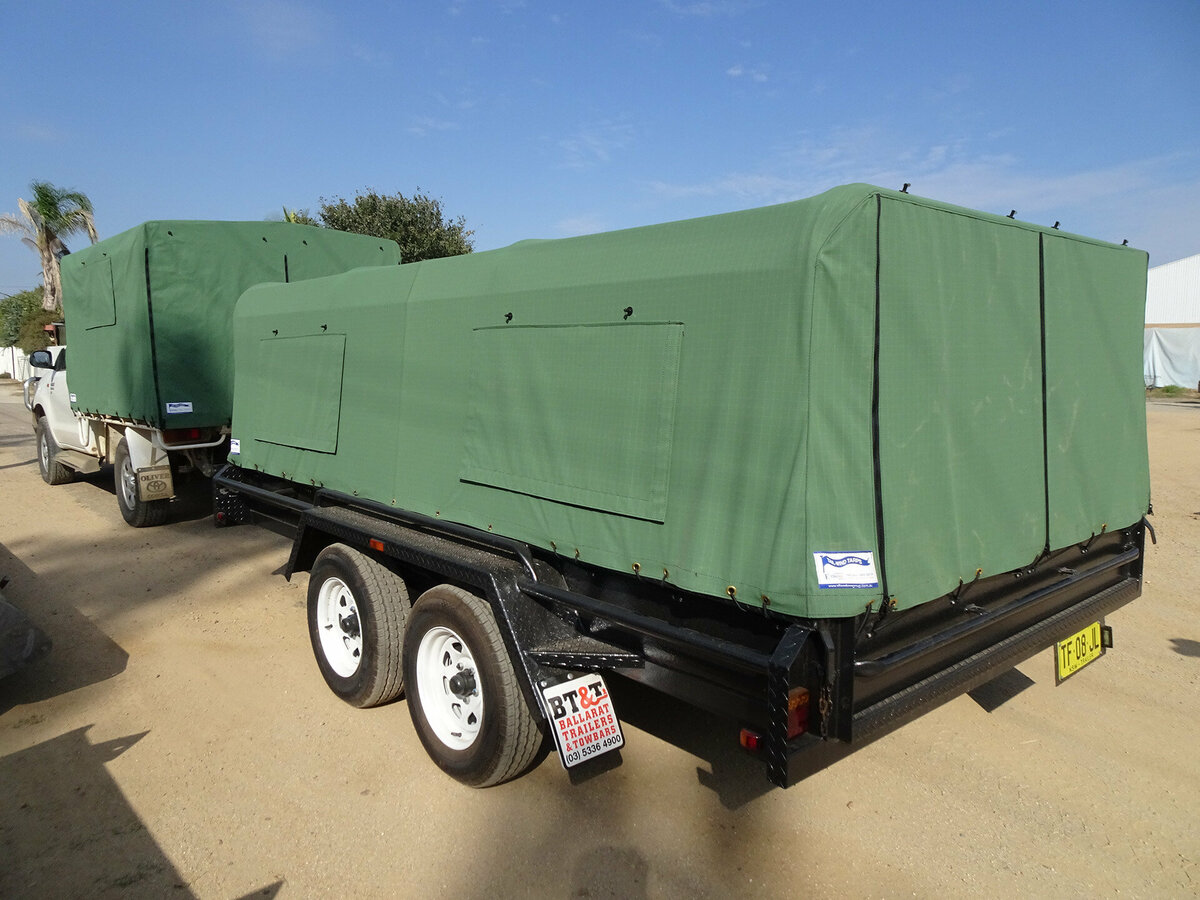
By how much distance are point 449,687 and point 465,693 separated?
12 cm

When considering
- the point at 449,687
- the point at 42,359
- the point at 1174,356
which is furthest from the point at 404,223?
the point at 1174,356

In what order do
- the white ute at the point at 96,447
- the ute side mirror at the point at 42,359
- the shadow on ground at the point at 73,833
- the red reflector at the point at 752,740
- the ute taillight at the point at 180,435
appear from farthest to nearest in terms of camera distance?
the ute side mirror at the point at 42,359, the white ute at the point at 96,447, the ute taillight at the point at 180,435, the shadow on ground at the point at 73,833, the red reflector at the point at 752,740

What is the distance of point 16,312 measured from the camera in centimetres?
4631

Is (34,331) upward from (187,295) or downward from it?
upward

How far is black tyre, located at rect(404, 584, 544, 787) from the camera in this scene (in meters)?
3.34

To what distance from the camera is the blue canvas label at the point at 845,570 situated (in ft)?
8.31

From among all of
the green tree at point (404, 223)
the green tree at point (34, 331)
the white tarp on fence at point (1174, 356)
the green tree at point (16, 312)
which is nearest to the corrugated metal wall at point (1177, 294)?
the white tarp on fence at point (1174, 356)

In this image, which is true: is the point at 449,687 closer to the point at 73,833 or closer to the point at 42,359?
the point at 73,833

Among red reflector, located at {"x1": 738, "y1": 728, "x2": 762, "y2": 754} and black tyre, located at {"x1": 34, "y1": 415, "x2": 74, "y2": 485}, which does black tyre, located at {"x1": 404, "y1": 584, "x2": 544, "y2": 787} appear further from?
black tyre, located at {"x1": 34, "y1": 415, "x2": 74, "y2": 485}

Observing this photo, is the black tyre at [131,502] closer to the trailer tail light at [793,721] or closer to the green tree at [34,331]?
the trailer tail light at [793,721]

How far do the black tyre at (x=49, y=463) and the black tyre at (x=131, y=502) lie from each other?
3.39 m

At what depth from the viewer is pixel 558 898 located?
2.94 m

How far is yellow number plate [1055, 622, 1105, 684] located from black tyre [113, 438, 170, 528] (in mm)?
8356

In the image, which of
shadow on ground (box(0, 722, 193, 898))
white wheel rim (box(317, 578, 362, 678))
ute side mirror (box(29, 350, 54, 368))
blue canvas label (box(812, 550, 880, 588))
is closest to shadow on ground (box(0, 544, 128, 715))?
shadow on ground (box(0, 722, 193, 898))
